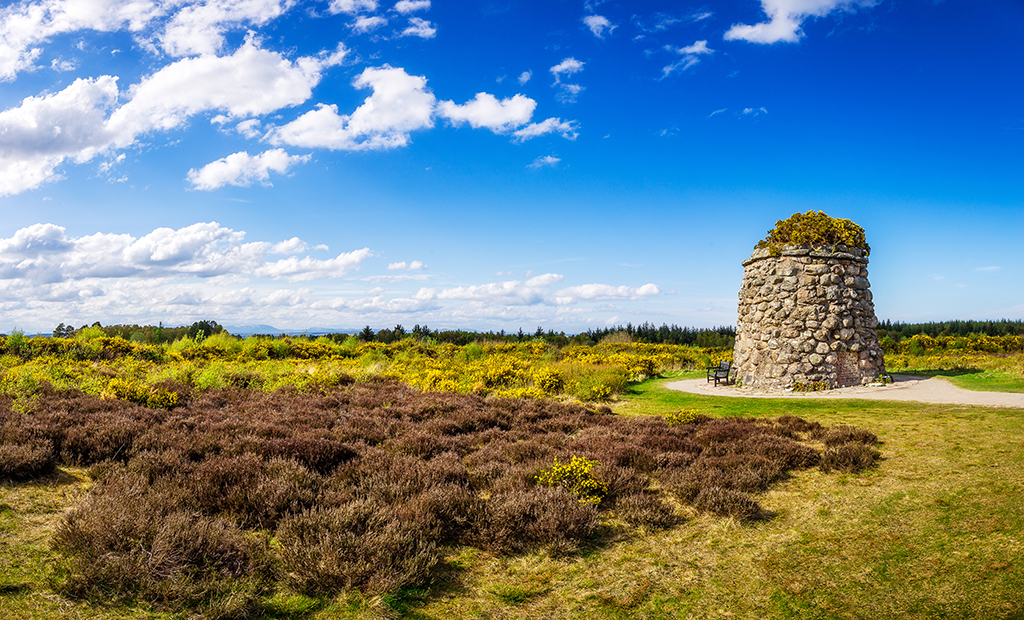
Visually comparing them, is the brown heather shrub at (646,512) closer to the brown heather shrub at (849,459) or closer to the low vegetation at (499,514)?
the low vegetation at (499,514)

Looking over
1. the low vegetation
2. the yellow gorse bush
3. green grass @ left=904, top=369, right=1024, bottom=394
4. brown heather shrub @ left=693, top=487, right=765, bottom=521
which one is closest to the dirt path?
green grass @ left=904, top=369, right=1024, bottom=394

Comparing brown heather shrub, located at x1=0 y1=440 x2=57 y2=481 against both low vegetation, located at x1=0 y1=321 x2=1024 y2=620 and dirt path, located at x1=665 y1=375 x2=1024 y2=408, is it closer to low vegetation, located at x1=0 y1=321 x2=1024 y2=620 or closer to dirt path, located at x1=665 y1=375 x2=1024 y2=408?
low vegetation, located at x1=0 y1=321 x2=1024 y2=620

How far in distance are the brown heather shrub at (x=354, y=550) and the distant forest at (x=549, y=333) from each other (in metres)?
27.3

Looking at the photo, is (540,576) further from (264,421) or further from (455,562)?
(264,421)

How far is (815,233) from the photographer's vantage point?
15.6 metres

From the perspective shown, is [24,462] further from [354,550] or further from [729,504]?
[729,504]

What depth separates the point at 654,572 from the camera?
14.6 feet

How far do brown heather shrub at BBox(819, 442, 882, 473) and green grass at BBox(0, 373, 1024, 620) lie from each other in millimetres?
298

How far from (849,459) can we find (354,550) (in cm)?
668

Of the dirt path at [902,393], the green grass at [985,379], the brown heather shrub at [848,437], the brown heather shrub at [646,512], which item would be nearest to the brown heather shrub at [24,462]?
the brown heather shrub at [646,512]

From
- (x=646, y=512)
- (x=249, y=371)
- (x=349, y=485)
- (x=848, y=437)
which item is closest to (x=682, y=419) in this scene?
(x=848, y=437)

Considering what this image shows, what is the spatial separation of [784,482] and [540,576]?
4.17 m

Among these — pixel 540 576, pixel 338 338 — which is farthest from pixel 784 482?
pixel 338 338

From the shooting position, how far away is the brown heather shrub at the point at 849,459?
7043 mm
